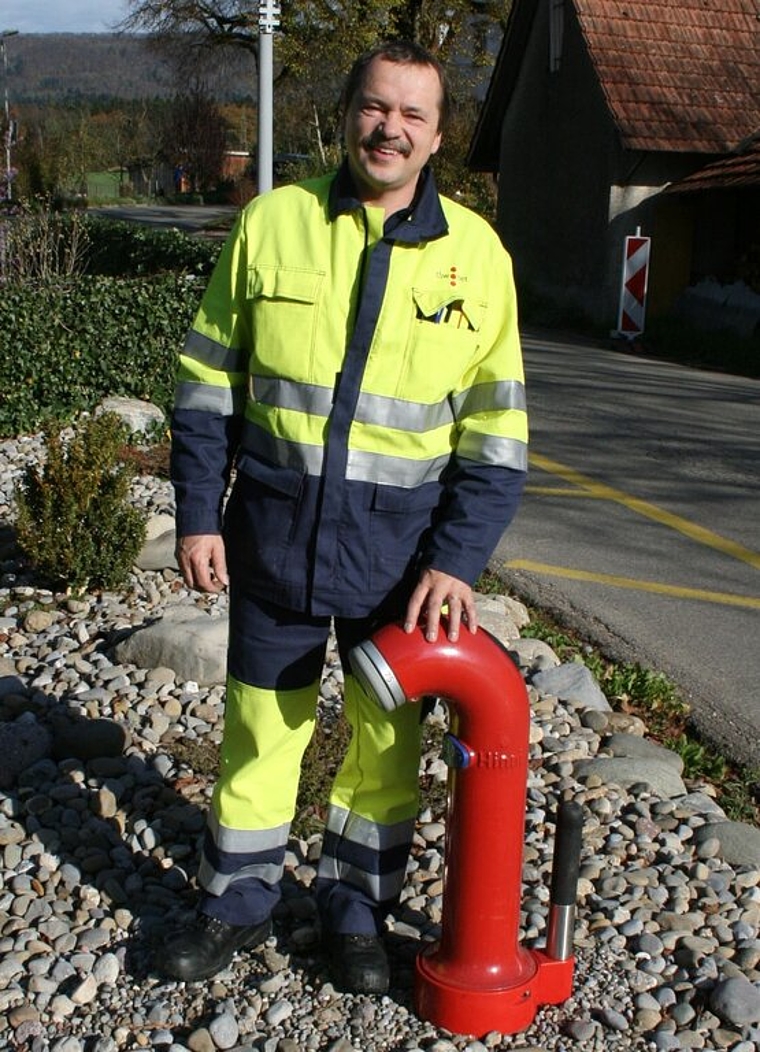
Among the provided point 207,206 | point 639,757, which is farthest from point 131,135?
point 639,757

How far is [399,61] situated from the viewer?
8.98 feet

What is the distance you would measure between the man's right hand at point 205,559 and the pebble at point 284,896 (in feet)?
3.01

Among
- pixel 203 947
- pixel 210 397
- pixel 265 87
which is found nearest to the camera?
pixel 210 397

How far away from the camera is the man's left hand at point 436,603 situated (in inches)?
111

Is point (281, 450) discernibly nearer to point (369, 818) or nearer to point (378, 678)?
point (378, 678)

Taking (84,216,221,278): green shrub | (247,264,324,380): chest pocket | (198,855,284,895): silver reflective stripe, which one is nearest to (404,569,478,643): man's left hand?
(247,264,324,380): chest pocket

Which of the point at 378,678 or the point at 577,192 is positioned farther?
the point at 577,192

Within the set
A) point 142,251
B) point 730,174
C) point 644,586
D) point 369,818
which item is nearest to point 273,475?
point 369,818

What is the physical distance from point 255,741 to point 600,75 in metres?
18.4

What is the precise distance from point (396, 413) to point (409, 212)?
0.42 metres

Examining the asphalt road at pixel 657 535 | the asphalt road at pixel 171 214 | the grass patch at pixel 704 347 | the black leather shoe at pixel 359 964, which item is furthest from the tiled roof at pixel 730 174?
the asphalt road at pixel 171 214

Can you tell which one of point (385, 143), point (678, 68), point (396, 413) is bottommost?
point (396, 413)

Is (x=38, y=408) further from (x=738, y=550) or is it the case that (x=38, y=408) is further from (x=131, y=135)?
(x=131, y=135)

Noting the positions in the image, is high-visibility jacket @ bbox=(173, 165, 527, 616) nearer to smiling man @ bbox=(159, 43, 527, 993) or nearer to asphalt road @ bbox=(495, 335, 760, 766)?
smiling man @ bbox=(159, 43, 527, 993)
